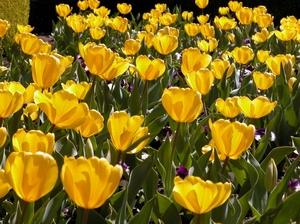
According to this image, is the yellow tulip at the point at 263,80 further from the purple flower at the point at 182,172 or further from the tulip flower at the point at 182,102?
the tulip flower at the point at 182,102

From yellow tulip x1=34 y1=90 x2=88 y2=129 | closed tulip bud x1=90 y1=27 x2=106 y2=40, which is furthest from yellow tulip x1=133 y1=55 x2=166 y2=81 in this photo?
closed tulip bud x1=90 y1=27 x2=106 y2=40

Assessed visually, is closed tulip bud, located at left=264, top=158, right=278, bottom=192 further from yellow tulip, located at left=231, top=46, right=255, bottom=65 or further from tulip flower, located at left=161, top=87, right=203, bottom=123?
yellow tulip, located at left=231, top=46, right=255, bottom=65

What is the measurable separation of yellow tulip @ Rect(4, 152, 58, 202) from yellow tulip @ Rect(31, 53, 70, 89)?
839mm

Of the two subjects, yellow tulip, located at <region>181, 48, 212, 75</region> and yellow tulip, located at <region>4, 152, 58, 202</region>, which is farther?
yellow tulip, located at <region>181, 48, 212, 75</region>

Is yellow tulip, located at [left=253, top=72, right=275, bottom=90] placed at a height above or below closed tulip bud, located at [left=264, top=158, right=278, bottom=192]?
below

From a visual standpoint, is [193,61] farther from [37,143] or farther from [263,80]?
[37,143]

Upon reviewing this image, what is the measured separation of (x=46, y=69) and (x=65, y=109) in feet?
1.27

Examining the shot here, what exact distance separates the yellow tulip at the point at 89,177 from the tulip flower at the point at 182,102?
60 cm

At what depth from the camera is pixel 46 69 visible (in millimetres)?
2029

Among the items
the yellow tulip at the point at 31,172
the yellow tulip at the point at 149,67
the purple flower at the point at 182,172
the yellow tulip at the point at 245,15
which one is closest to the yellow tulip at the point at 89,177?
the yellow tulip at the point at 31,172

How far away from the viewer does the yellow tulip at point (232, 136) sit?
5.41 feet

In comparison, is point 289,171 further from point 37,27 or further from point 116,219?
point 37,27

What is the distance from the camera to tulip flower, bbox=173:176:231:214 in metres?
1.32

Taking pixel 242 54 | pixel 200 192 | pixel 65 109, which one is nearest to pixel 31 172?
pixel 200 192
